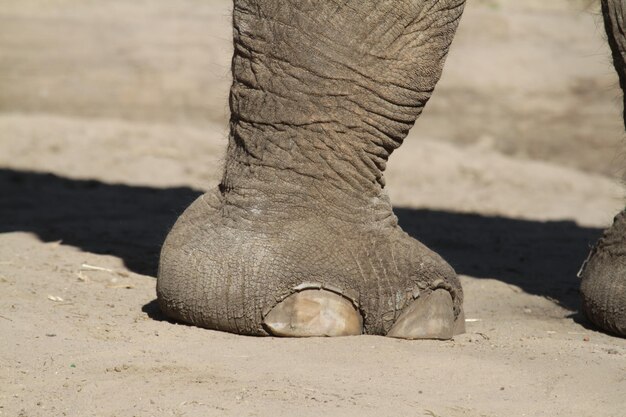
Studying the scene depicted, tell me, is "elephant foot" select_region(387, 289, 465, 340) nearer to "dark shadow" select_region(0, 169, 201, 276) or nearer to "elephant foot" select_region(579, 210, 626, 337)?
"elephant foot" select_region(579, 210, 626, 337)

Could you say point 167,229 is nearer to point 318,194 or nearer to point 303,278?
point 318,194

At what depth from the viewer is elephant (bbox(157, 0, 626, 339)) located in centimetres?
346

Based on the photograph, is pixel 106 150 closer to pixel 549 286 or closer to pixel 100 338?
pixel 549 286

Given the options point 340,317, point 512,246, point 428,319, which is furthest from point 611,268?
point 512,246

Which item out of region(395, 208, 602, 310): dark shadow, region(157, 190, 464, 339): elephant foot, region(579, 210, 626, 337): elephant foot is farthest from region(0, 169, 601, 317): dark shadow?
region(579, 210, 626, 337): elephant foot

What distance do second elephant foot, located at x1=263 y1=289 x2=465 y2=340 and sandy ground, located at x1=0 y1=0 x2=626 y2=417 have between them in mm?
55

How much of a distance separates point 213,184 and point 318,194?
11.1 feet

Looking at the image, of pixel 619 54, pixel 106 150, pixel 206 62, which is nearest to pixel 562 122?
pixel 206 62

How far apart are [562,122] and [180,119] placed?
251 centimetres

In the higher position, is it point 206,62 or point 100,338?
point 206,62

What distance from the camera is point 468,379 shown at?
312 centimetres

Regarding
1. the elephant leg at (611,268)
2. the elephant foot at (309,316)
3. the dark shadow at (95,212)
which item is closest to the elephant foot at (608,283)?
the elephant leg at (611,268)

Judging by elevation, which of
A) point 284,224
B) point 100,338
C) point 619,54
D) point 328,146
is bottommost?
point 100,338

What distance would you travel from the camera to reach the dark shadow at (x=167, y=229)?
472 cm
